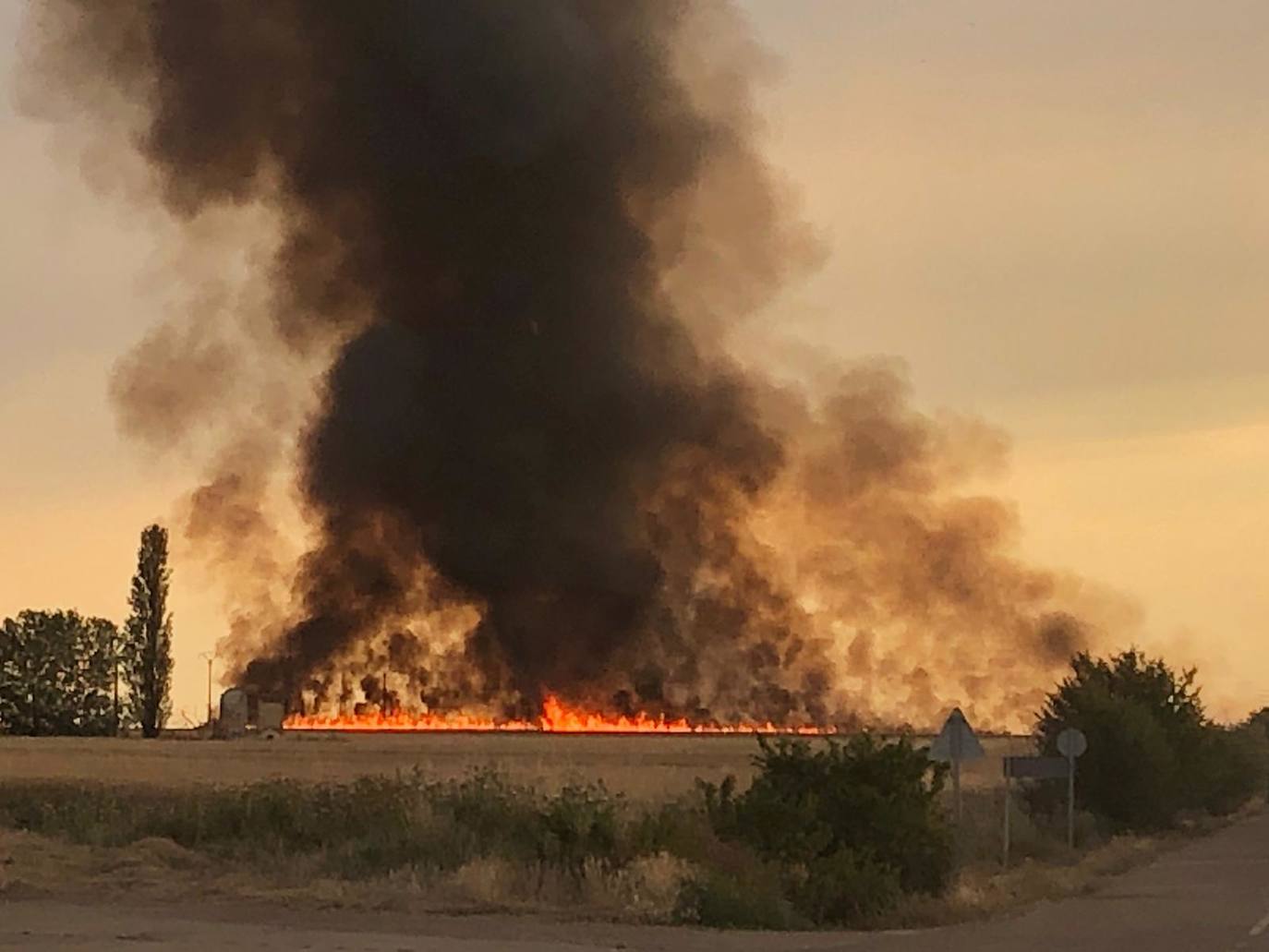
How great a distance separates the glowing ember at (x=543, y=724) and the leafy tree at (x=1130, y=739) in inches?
788

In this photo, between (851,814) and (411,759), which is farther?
(411,759)

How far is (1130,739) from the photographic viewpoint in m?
36.6

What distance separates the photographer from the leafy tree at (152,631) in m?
68.6

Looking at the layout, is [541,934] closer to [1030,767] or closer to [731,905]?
[731,905]

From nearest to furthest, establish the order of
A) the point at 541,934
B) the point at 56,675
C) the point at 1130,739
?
the point at 541,934
the point at 1130,739
the point at 56,675

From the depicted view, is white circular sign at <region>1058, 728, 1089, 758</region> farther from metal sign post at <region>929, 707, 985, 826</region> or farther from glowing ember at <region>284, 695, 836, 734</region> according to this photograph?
glowing ember at <region>284, 695, 836, 734</region>

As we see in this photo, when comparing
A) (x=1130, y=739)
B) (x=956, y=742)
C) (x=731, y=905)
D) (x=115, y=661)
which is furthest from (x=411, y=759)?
(x=115, y=661)

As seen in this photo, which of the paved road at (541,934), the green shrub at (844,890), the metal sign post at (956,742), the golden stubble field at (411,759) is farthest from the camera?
the golden stubble field at (411,759)

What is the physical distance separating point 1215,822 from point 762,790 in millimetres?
27503

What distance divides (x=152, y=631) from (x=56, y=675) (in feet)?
33.2

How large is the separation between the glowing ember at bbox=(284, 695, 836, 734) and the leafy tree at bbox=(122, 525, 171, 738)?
7167 millimetres

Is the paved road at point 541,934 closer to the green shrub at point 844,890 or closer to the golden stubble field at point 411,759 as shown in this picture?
the green shrub at point 844,890

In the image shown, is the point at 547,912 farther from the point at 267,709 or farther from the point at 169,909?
the point at 267,709

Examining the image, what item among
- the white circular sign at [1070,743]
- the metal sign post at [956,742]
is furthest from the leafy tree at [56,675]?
the metal sign post at [956,742]
